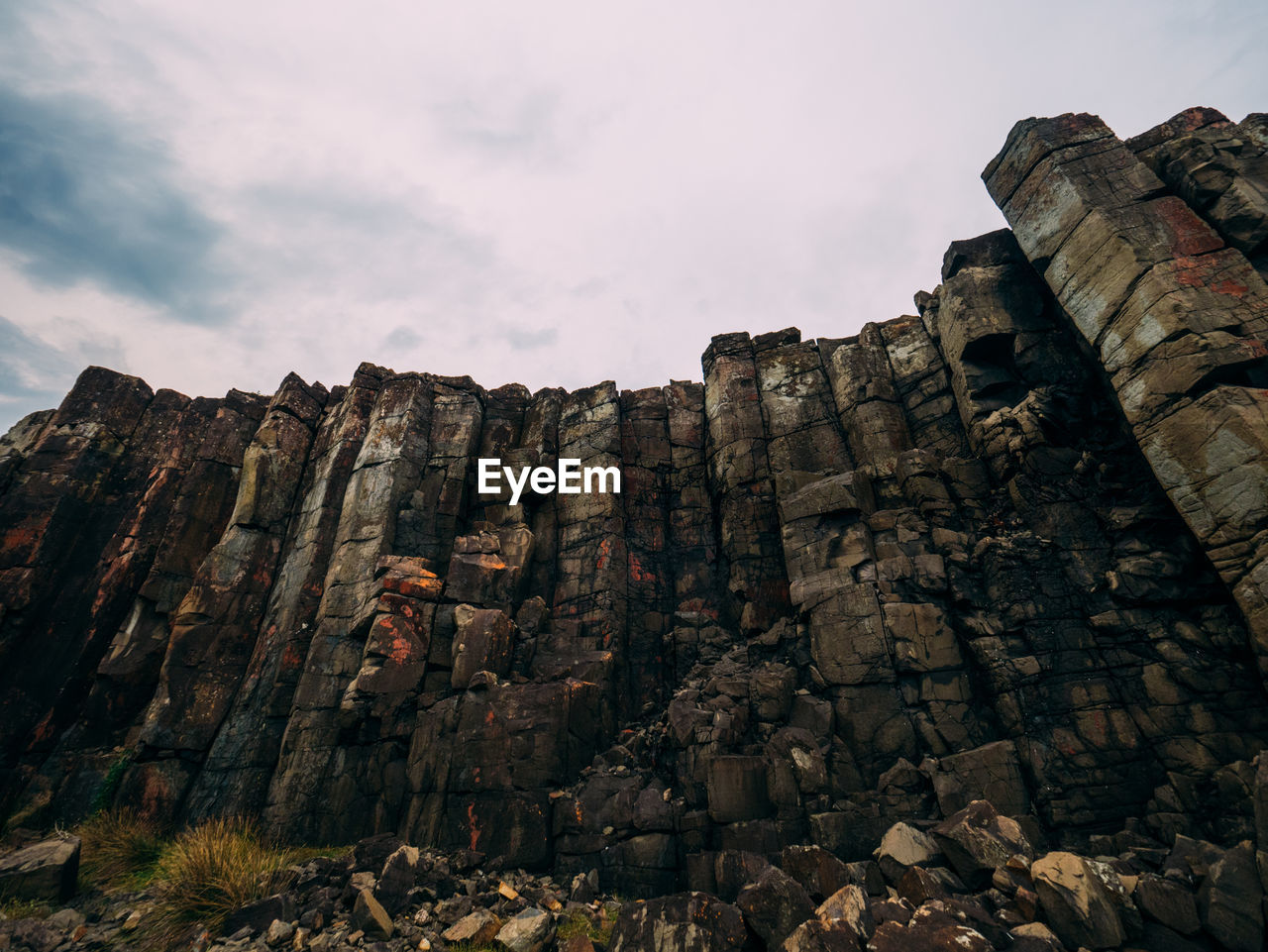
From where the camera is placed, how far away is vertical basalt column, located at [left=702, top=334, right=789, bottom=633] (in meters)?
13.3

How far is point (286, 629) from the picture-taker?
1383cm

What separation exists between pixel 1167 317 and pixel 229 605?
72.8 feet

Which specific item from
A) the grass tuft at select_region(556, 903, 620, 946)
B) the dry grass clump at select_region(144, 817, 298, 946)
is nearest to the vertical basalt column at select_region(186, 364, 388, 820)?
the dry grass clump at select_region(144, 817, 298, 946)

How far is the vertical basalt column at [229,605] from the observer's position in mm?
12547

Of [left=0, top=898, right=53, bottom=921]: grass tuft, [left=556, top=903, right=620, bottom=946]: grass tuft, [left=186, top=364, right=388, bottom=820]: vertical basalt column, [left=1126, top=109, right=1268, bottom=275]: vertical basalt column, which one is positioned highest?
[left=1126, top=109, right=1268, bottom=275]: vertical basalt column

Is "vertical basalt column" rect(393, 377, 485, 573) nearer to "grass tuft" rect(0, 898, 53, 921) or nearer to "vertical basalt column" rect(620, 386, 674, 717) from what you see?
"vertical basalt column" rect(620, 386, 674, 717)

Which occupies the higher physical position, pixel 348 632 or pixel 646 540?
pixel 646 540

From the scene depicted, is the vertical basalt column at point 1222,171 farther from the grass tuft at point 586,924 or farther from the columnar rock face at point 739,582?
the grass tuft at point 586,924

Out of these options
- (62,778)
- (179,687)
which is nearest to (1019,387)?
(179,687)

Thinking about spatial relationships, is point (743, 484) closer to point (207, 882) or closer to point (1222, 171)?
point (1222, 171)

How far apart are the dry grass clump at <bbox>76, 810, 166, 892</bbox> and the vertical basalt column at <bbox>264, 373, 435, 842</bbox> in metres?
2.07

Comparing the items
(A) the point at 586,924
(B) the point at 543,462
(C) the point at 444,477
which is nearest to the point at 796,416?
(B) the point at 543,462

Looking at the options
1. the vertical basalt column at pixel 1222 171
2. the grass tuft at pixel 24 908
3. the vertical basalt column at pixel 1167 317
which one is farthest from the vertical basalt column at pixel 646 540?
the vertical basalt column at pixel 1222 171

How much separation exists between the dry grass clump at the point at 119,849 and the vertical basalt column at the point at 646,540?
9994 mm
